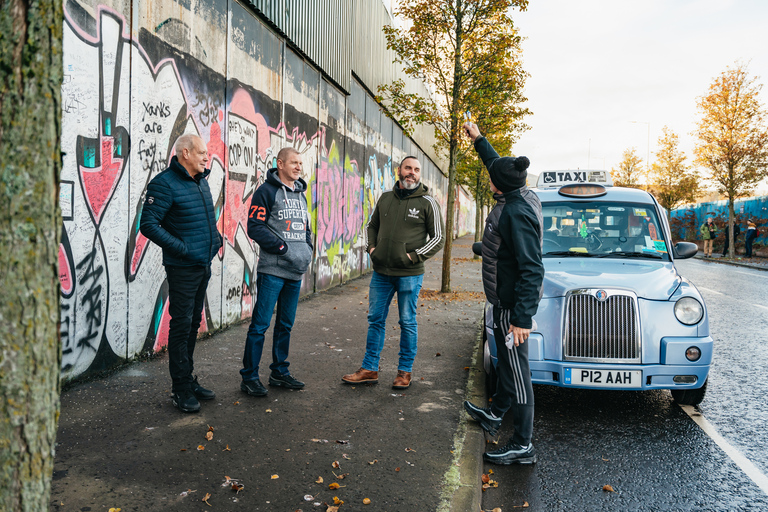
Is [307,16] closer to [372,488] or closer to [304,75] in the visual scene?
[304,75]

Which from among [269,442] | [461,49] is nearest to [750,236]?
[461,49]

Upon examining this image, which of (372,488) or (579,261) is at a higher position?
(579,261)

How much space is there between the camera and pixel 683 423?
459 cm

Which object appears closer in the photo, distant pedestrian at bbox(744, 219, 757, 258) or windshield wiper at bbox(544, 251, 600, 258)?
windshield wiper at bbox(544, 251, 600, 258)

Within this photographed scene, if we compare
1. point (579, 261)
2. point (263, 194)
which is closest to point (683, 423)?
point (579, 261)

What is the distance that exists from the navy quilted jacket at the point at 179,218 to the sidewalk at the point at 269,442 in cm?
118

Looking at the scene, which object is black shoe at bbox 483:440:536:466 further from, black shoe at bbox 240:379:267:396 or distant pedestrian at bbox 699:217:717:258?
distant pedestrian at bbox 699:217:717:258

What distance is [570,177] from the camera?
732 cm

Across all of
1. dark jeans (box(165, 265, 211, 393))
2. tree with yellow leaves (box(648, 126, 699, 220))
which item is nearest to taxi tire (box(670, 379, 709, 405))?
dark jeans (box(165, 265, 211, 393))

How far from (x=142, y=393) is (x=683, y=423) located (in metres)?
4.36

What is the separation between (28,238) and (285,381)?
138 inches

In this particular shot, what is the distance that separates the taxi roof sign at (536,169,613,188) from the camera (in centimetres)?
709

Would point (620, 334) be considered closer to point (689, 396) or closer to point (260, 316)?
point (689, 396)

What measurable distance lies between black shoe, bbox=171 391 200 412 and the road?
7.16 feet
